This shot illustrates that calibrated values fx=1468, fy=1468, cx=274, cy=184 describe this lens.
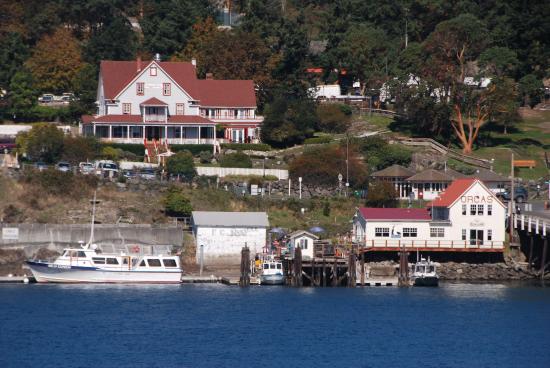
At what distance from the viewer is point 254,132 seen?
130 metres

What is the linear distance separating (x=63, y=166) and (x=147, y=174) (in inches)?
250

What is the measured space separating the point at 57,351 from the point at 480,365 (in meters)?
20.6

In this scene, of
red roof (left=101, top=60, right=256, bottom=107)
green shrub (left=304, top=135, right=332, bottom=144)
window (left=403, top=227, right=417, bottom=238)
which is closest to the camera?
window (left=403, top=227, right=417, bottom=238)

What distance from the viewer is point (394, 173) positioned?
11312cm

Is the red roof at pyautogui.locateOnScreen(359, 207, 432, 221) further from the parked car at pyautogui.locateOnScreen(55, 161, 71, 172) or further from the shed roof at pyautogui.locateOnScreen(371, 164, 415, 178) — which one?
the parked car at pyautogui.locateOnScreen(55, 161, 71, 172)

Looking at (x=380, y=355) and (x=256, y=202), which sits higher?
(x=256, y=202)

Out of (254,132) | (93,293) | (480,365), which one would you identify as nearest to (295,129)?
(254,132)

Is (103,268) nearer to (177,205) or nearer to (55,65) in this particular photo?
(177,205)

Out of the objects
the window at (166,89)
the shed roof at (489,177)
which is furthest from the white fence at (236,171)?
the window at (166,89)

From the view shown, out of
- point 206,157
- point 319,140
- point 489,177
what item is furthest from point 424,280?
point 319,140

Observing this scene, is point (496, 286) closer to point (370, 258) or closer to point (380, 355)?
point (370, 258)

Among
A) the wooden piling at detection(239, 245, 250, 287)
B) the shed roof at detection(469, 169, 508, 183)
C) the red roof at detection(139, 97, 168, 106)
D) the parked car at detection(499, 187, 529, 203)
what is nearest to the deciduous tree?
the red roof at detection(139, 97, 168, 106)

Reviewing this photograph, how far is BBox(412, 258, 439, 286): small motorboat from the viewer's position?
313 ft

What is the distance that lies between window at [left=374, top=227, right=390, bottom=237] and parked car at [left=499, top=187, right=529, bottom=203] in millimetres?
14800
